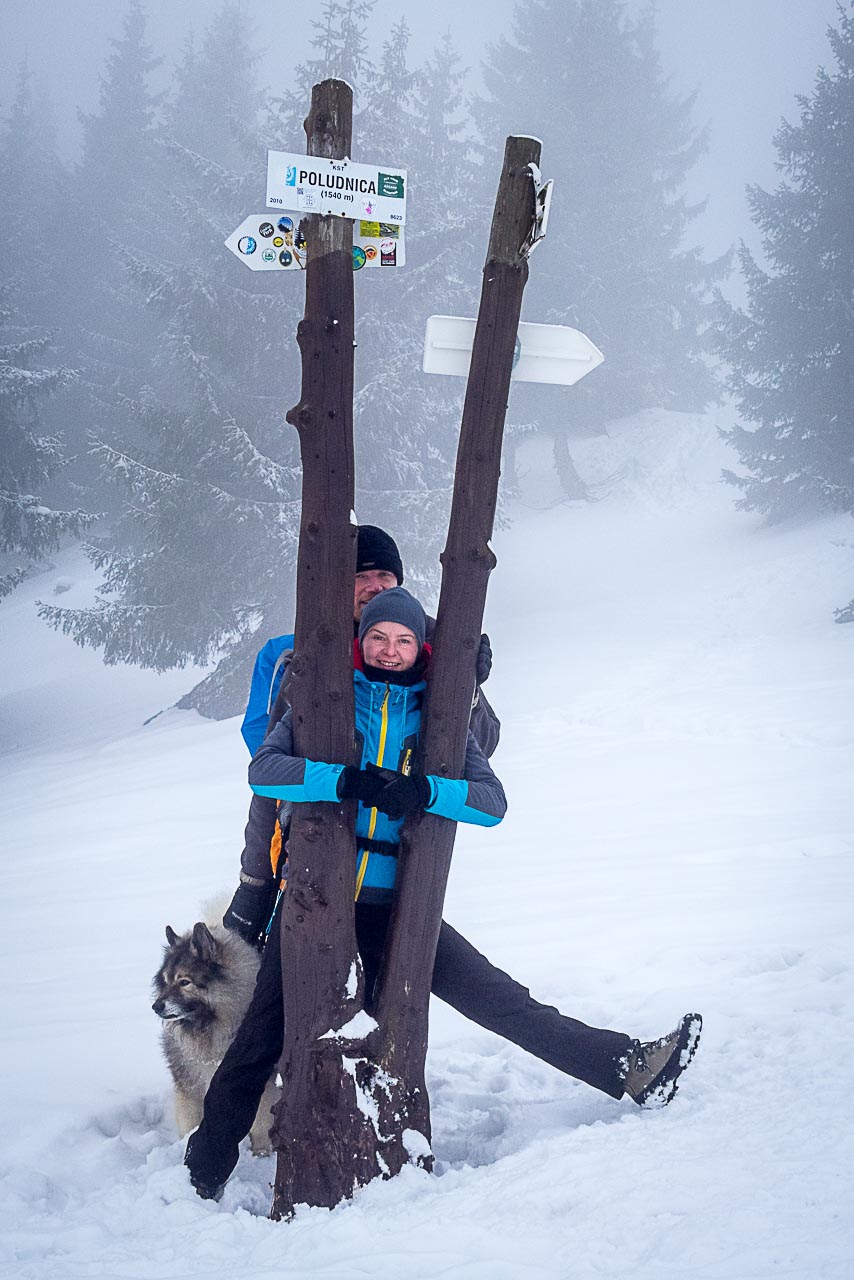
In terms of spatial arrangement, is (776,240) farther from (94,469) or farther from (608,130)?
(94,469)

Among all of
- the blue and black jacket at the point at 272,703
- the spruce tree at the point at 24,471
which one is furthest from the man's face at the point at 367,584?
the spruce tree at the point at 24,471

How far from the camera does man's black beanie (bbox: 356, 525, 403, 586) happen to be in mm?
3820

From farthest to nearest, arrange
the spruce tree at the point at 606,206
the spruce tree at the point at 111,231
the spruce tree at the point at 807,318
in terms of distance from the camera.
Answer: the spruce tree at the point at 606,206 < the spruce tree at the point at 111,231 < the spruce tree at the point at 807,318

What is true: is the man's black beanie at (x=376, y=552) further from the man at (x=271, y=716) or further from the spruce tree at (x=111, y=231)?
the spruce tree at (x=111, y=231)

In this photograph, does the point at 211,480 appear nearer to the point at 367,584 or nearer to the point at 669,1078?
the point at 367,584

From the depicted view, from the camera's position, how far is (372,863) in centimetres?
326

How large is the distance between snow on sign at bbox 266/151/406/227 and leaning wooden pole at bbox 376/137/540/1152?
0.44m

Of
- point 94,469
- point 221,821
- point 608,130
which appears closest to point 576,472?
point 608,130

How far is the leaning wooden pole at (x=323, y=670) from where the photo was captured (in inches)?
120

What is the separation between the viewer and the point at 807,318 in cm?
1714

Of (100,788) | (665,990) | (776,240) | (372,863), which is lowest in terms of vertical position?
(100,788)

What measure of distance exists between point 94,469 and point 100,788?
45.9ft

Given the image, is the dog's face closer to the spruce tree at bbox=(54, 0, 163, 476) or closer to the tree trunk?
the tree trunk

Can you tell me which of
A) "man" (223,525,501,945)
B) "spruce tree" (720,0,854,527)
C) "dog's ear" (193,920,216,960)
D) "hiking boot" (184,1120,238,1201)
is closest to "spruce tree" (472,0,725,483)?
"spruce tree" (720,0,854,527)
